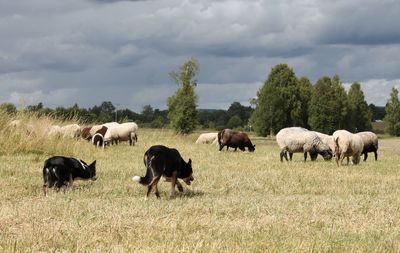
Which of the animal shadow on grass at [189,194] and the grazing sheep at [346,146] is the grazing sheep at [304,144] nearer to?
the grazing sheep at [346,146]

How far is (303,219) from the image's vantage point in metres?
8.92

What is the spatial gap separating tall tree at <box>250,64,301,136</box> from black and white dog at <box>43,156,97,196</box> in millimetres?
62545

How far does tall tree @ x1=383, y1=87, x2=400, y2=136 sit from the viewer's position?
95125 mm

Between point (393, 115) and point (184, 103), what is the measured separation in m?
48.5

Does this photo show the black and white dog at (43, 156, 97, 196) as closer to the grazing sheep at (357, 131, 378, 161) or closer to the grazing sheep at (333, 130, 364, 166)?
the grazing sheep at (333, 130, 364, 166)

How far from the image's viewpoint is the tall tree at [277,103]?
245 feet

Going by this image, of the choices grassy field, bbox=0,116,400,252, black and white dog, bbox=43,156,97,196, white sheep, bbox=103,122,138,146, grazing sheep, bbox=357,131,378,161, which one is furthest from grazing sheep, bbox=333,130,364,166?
white sheep, bbox=103,122,138,146

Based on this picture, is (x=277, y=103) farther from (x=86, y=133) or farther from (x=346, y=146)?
(x=346, y=146)

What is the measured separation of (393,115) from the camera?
95312mm

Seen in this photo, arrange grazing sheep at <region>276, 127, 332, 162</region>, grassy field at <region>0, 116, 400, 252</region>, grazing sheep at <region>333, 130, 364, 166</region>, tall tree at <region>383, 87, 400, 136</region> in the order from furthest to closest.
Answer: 1. tall tree at <region>383, 87, 400, 136</region>
2. grazing sheep at <region>276, 127, 332, 162</region>
3. grazing sheep at <region>333, 130, 364, 166</region>
4. grassy field at <region>0, 116, 400, 252</region>

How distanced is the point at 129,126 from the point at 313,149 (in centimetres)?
1347

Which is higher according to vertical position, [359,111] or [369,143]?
[359,111]

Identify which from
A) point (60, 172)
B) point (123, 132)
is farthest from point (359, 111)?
point (60, 172)

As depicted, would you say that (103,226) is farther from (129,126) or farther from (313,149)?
(129,126)
